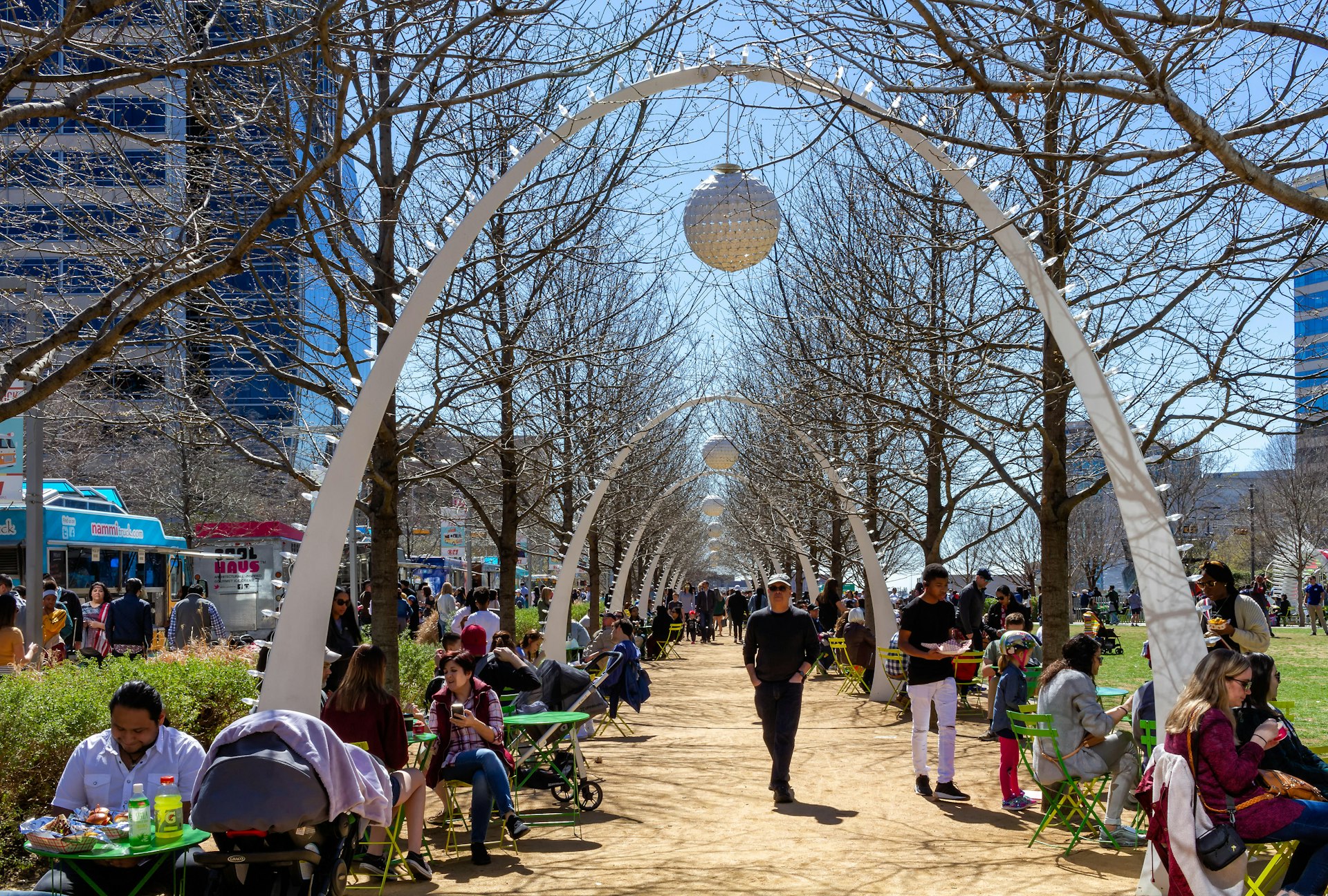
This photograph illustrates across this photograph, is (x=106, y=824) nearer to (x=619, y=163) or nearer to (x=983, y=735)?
(x=619, y=163)

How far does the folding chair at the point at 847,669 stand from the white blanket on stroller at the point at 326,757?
46.0 feet

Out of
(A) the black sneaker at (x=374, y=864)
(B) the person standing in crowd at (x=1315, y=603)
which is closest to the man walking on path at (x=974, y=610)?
(A) the black sneaker at (x=374, y=864)

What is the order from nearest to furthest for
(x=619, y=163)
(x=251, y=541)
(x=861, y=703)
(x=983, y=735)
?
(x=619, y=163) < (x=983, y=735) < (x=861, y=703) < (x=251, y=541)

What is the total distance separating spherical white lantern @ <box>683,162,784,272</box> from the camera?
775 cm

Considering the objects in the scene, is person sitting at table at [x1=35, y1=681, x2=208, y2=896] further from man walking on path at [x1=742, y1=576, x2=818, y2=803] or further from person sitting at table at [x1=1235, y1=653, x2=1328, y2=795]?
person sitting at table at [x1=1235, y1=653, x2=1328, y2=795]

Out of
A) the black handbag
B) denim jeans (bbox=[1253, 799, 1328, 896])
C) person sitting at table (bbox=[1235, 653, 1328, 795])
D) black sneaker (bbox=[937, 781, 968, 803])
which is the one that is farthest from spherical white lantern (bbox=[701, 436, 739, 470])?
the black handbag

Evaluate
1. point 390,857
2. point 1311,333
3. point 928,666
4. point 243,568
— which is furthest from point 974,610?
point 243,568

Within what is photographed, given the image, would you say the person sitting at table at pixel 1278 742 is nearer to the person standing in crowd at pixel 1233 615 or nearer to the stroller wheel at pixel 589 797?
the person standing in crowd at pixel 1233 615

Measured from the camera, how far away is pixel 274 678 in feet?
22.9

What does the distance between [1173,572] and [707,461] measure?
13.4 metres

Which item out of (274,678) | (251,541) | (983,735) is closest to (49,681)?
(274,678)

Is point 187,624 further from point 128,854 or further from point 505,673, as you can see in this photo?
point 128,854

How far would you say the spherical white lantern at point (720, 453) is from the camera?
64.4 ft

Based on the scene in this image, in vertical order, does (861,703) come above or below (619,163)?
below
